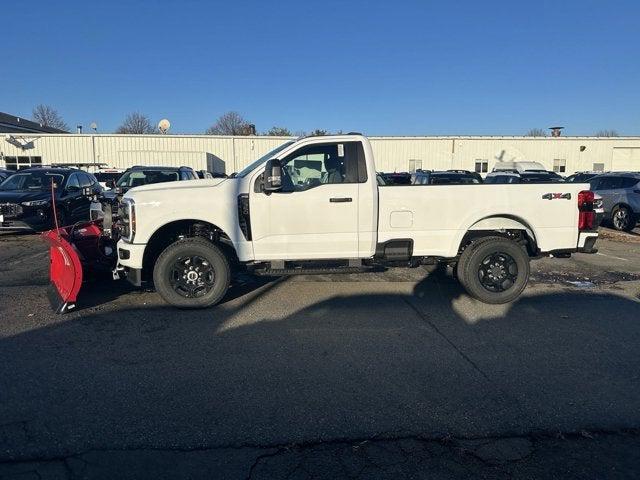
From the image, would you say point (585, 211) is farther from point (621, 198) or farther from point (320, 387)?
point (621, 198)

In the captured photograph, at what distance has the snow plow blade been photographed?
599 centimetres

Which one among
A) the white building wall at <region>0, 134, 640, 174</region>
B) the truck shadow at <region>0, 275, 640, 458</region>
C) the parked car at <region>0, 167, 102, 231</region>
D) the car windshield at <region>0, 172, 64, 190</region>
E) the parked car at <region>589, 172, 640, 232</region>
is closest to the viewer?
the truck shadow at <region>0, 275, 640, 458</region>

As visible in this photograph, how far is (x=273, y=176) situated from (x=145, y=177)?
871 centimetres

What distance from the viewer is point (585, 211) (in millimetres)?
6578

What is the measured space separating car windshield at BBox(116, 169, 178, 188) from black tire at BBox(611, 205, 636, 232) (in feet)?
45.3

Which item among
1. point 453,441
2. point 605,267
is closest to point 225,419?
point 453,441

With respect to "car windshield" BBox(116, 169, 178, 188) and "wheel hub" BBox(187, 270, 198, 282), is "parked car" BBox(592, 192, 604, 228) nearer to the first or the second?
"wheel hub" BBox(187, 270, 198, 282)

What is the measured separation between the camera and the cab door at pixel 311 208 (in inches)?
243

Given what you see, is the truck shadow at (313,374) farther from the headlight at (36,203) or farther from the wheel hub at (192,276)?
the headlight at (36,203)

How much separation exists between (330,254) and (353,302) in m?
0.83

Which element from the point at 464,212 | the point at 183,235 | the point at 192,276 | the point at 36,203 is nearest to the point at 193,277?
the point at 192,276

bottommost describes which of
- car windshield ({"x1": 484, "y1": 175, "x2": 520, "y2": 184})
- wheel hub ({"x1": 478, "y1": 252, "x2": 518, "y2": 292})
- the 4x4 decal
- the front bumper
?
wheel hub ({"x1": 478, "y1": 252, "x2": 518, "y2": 292})

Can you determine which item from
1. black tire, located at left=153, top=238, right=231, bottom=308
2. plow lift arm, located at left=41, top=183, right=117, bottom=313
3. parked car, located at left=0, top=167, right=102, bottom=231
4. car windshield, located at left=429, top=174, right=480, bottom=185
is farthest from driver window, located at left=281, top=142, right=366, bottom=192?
car windshield, located at left=429, top=174, right=480, bottom=185

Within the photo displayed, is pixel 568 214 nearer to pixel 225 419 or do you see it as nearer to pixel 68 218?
pixel 225 419
